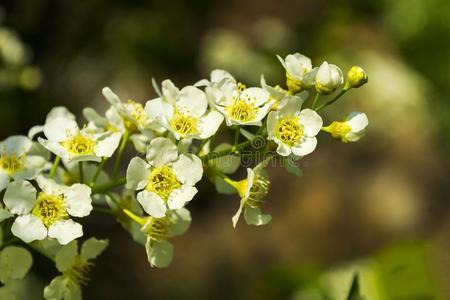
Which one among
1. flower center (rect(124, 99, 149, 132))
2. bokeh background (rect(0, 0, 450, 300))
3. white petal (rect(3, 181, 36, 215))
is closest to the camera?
white petal (rect(3, 181, 36, 215))

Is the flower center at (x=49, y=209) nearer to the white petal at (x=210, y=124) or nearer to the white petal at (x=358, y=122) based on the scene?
the white petal at (x=210, y=124)

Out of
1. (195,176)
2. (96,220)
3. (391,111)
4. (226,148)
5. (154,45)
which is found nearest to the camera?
(195,176)

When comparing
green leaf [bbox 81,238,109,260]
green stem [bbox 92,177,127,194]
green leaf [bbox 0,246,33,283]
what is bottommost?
green leaf [bbox 81,238,109,260]

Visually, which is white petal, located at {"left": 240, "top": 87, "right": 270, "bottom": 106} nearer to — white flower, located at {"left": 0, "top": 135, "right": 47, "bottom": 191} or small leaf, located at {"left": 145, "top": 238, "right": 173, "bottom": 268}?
small leaf, located at {"left": 145, "top": 238, "right": 173, "bottom": 268}

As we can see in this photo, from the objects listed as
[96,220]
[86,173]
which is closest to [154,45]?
[96,220]

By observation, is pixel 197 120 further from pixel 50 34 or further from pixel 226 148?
pixel 50 34

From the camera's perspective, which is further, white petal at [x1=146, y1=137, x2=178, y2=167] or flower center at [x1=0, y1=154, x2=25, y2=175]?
flower center at [x1=0, y1=154, x2=25, y2=175]

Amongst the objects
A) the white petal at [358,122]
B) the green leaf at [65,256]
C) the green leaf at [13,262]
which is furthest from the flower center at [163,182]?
the white petal at [358,122]

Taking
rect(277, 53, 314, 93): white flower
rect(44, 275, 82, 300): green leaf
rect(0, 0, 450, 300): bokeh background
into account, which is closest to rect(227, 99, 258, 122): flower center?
rect(277, 53, 314, 93): white flower
